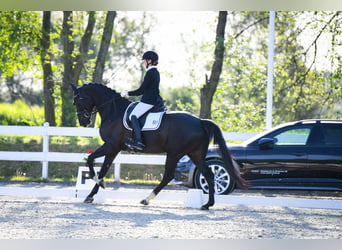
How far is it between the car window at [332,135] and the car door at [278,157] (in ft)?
1.11

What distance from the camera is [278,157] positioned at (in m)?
12.6

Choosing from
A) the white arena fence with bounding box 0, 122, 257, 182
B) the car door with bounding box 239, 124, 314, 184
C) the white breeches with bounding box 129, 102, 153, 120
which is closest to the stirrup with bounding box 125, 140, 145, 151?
the white breeches with bounding box 129, 102, 153, 120

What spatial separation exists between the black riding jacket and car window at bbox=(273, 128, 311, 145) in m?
3.31

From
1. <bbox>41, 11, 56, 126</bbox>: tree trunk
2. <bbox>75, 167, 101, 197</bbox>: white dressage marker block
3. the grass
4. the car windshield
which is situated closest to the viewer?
<bbox>75, 167, 101, 197</bbox>: white dressage marker block

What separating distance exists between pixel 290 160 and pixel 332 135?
44.5 inches

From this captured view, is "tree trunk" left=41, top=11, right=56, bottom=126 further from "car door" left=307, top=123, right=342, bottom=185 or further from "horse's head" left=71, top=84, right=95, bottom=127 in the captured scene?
"car door" left=307, top=123, right=342, bottom=185

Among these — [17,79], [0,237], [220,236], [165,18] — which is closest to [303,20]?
[165,18]

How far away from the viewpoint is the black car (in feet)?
40.8

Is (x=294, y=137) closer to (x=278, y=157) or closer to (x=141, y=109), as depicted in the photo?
(x=278, y=157)

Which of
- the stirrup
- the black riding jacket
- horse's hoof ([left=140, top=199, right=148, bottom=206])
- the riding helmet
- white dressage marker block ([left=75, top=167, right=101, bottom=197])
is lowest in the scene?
horse's hoof ([left=140, top=199, right=148, bottom=206])

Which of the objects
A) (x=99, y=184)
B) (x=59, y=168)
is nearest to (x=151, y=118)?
(x=99, y=184)

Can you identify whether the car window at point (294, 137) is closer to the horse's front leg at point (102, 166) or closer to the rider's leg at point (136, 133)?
the rider's leg at point (136, 133)

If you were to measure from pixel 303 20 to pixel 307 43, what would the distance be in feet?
2.87
